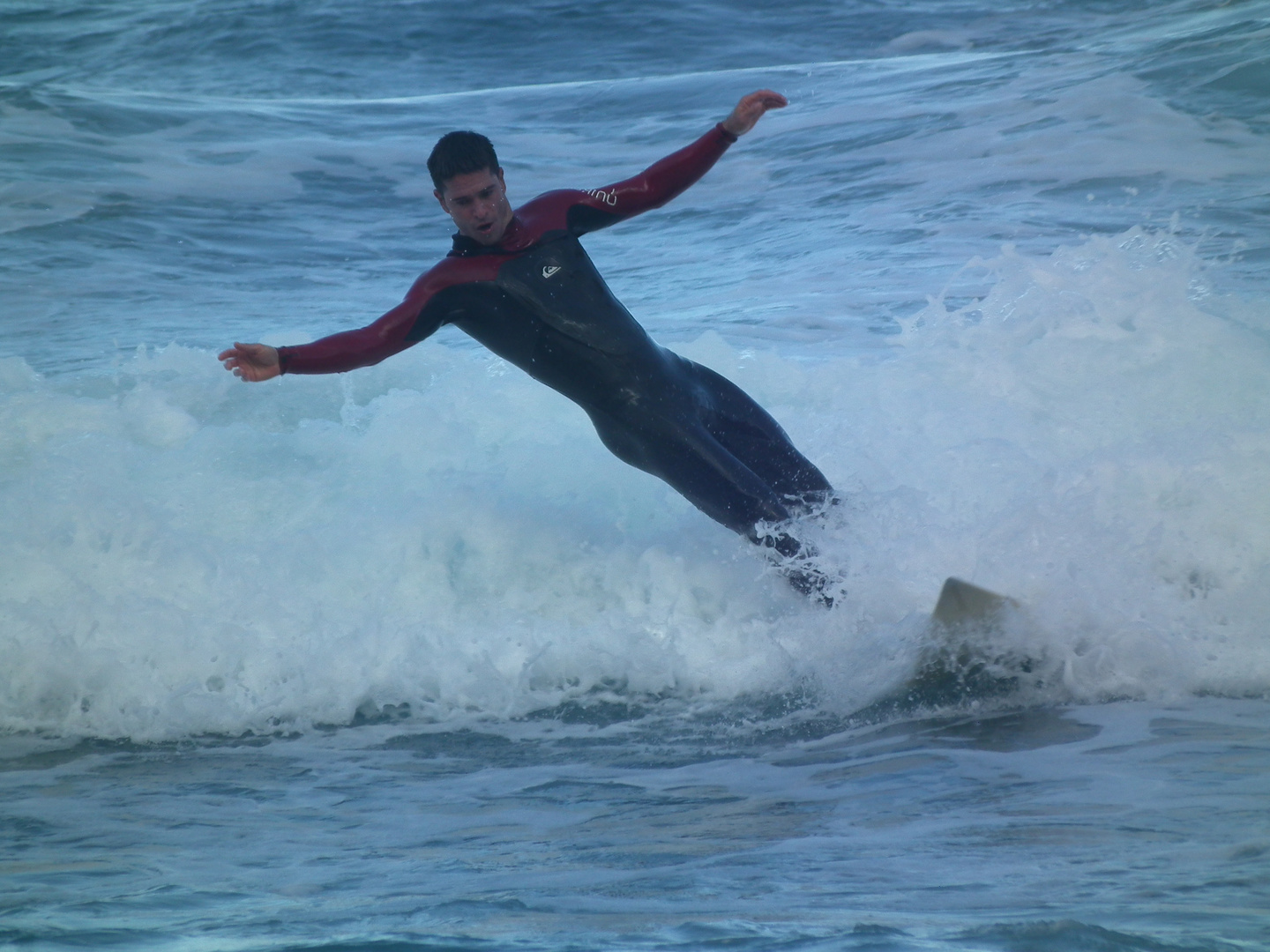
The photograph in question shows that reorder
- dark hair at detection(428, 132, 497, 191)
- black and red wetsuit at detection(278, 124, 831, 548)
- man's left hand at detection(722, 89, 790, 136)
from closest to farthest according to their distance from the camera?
1. dark hair at detection(428, 132, 497, 191)
2. black and red wetsuit at detection(278, 124, 831, 548)
3. man's left hand at detection(722, 89, 790, 136)

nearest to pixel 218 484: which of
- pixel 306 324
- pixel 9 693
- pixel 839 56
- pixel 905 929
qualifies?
pixel 9 693

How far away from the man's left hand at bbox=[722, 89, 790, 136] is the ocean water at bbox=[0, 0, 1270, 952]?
4.77 feet

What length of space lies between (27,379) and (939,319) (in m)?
5.25

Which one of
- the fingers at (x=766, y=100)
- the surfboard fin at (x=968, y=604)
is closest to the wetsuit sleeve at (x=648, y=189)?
the fingers at (x=766, y=100)

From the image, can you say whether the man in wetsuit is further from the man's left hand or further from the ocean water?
the ocean water

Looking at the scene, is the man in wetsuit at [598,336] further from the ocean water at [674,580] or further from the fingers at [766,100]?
the ocean water at [674,580]

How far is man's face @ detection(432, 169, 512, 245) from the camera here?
407cm

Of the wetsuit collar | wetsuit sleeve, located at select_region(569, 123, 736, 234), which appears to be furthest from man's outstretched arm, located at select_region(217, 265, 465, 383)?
wetsuit sleeve, located at select_region(569, 123, 736, 234)

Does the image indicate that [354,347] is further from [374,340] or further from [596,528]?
[596,528]

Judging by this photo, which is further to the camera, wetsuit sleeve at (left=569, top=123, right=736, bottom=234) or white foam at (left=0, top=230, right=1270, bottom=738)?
wetsuit sleeve at (left=569, top=123, right=736, bottom=234)

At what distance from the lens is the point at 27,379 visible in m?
7.04

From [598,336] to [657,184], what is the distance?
0.62 meters

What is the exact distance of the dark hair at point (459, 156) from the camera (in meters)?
4.03

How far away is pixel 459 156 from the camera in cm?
403
